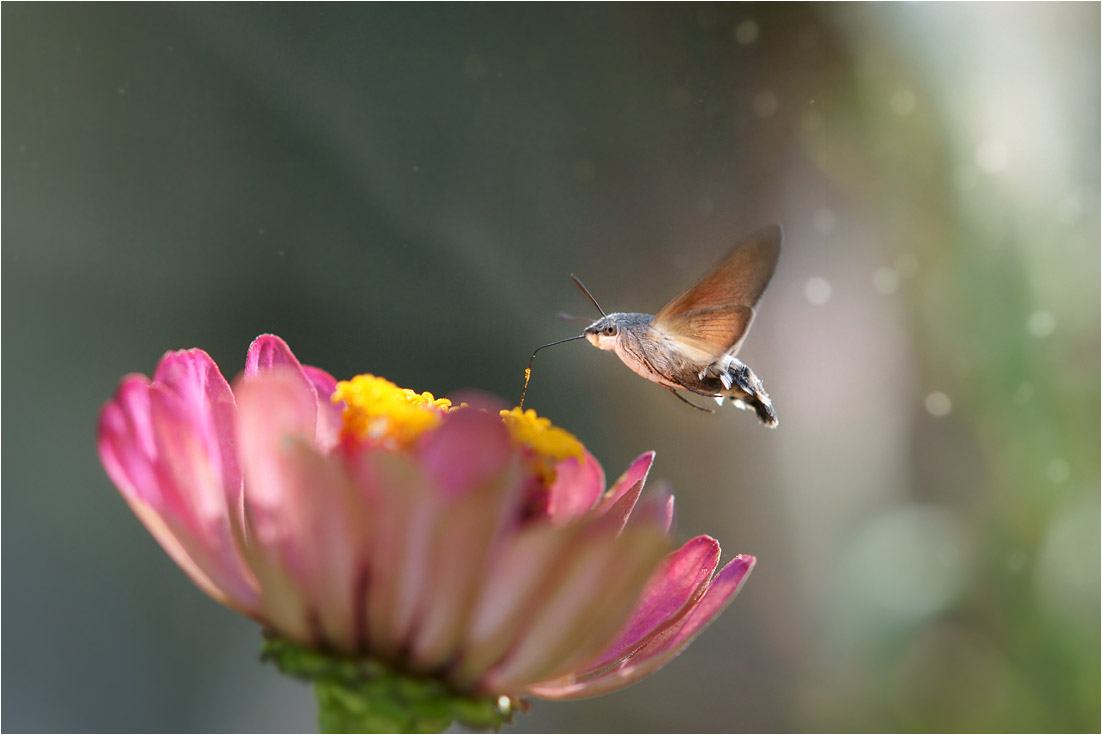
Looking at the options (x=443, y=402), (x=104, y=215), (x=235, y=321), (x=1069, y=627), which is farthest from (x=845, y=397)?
(x=443, y=402)

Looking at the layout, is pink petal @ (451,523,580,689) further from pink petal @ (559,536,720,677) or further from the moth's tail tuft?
the moth's tail tuft

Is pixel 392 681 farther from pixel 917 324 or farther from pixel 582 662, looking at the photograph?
pixel 917 324

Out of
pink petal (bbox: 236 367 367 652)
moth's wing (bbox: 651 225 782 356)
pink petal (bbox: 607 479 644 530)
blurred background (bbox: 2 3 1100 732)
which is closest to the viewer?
pink petal (bbox: 236 367 367 652)

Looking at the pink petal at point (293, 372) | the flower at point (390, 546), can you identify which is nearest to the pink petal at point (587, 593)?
the flower at point (390, 546)

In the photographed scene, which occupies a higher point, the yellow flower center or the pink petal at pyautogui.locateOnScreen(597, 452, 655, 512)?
the yellow flower center

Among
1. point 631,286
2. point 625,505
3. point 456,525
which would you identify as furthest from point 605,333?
point 631,286

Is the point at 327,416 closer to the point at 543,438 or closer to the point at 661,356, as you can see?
the point at 543,438

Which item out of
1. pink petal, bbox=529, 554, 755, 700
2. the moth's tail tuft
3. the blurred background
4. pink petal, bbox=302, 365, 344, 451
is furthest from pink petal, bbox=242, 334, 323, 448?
the blurred background
